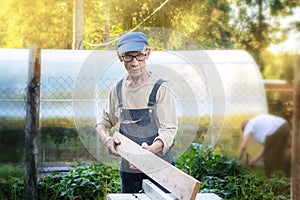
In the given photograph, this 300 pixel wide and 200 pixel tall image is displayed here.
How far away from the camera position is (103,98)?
155 cm

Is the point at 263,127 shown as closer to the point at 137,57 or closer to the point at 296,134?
the point at 296,134

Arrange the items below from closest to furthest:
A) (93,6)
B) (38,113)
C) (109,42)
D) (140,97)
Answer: (140,97), (109,42), (93,6), (38,113)

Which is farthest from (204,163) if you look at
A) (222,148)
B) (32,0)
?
(32,0)

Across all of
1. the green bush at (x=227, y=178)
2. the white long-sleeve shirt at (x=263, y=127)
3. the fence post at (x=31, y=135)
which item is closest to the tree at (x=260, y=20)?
the white long-sleeve shirt at (x=263, y=127)

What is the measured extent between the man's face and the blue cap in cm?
1

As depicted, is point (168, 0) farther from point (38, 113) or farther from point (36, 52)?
point (38, 113)

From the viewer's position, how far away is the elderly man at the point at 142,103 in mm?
1362

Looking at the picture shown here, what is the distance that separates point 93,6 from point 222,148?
2.48 ft

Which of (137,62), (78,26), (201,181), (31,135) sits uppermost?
(78,26)

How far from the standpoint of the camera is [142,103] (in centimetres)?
137

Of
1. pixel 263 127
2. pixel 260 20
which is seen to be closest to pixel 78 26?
pixel 260 20

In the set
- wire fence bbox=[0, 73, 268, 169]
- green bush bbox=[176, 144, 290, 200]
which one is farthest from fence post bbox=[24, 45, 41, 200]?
green bush bbox=[176, 144, 290, 200]

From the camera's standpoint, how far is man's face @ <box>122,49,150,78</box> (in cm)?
138

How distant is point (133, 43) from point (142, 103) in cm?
15
